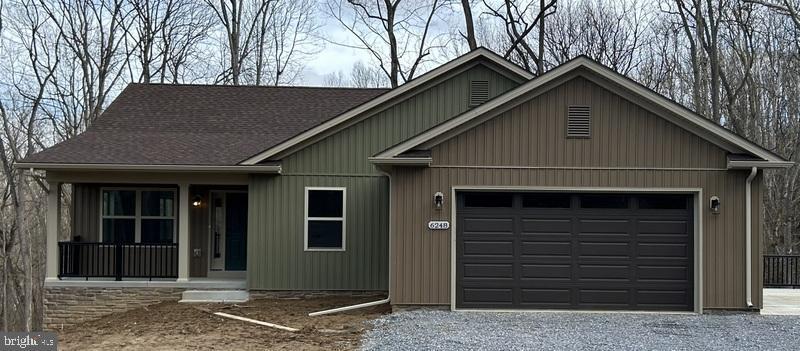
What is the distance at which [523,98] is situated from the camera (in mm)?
11086

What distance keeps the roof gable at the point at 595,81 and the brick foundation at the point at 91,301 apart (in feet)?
18.3

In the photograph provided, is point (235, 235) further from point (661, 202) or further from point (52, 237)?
point (661, 202)

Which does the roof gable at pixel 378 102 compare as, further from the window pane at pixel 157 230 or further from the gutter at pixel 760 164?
the gutter at pixel 760 164

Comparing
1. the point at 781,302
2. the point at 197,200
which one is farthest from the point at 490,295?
the point at 197,200

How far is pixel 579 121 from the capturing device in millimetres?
11156

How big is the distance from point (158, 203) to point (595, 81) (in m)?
9.02

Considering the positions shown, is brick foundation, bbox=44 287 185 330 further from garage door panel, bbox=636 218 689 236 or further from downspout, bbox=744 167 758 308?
downspout, bbox=744 167 758 308

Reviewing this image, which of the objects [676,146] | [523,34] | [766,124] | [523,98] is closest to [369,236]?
[523,98]

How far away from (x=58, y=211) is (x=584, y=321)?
9992mm

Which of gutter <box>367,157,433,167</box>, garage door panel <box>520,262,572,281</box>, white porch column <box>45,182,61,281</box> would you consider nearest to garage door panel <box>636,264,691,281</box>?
garage door panel <box>520,262,572,281</box>

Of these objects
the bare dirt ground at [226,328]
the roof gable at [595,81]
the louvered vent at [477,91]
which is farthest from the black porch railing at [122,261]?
the louvered vent at [477,91]

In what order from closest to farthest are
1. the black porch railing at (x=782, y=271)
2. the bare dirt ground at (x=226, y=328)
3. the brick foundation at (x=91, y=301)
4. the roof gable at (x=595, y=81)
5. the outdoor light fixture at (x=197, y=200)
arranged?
the bare dirt ground at (x=226, y=328) → the roof gable at (x=595, y=81) → the brick foundation at (x=91, y=301) → the outdoor light fixture at (x=197, y=200) → the black porch railing at (x=782, y=271)

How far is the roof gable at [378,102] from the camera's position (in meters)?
12.9

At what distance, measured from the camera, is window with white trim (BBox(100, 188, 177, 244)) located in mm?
14258
